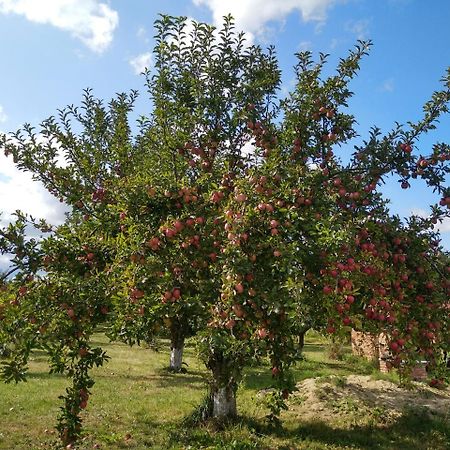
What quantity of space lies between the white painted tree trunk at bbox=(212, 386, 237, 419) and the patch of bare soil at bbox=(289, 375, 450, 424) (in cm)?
205

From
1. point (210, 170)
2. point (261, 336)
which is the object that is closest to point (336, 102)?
point (210, 170)

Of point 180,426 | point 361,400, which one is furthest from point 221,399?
point 361,400

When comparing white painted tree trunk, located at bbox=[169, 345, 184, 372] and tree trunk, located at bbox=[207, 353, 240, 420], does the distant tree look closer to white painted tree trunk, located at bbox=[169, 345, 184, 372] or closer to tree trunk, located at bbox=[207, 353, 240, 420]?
tree trunk, located at bbox=[207, 353, 240, 420]

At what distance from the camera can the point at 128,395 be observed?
13.5 metres

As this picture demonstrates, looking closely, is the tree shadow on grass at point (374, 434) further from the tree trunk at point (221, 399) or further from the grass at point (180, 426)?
the tree trunk at point (221, 399)

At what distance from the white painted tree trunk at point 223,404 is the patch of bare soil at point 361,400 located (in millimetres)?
2049

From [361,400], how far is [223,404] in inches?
156

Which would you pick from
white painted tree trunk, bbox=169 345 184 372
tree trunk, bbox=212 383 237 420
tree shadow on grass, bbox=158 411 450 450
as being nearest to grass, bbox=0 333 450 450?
tree shadow on grass, bbox=158 411 450 450

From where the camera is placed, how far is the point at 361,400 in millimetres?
11383

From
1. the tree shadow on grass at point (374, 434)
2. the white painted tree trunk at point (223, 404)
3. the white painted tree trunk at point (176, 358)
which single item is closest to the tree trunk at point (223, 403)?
the white painted tree trunk at point (223, 404)

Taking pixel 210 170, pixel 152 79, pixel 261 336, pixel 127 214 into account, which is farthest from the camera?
pixel 152 79

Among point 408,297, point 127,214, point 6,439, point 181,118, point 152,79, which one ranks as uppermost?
point 152,79

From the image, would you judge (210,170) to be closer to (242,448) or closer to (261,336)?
(261,336)

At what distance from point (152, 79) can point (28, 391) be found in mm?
9773
